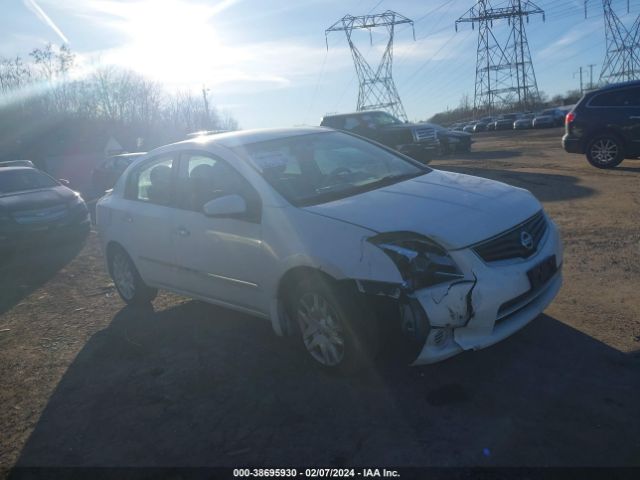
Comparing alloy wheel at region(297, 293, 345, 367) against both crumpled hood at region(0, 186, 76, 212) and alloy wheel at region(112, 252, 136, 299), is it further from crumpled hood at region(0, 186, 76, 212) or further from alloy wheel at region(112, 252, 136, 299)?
crumpled hood at region(0, 186, 76, 212)

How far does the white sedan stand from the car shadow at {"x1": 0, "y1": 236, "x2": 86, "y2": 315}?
9.52 feet

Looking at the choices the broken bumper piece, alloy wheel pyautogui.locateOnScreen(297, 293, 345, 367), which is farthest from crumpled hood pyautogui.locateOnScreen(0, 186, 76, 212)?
the broken bumper piece

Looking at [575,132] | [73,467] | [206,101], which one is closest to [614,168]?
[575,132]

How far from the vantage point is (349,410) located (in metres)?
3.22

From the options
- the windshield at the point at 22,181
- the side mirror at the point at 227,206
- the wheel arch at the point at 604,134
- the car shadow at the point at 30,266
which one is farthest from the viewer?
the wheel arch at the point at 604,134

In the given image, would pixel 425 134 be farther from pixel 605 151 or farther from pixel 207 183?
pixel 207 183

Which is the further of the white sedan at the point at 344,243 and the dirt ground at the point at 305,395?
the white sedan at the point at 344,243

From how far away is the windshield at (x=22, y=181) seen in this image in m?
9.99

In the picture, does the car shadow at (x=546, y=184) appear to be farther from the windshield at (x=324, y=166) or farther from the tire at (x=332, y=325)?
the tire at (x=332, y=325)

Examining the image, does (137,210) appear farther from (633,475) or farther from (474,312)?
(633,475)

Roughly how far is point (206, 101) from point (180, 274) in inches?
2578

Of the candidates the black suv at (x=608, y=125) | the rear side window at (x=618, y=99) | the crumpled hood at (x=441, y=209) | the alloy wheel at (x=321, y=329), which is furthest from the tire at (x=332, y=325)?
the rear side window at (x=618, y=99)

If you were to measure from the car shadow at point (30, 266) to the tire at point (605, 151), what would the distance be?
10.7 meters

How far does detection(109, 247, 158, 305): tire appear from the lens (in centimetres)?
548
